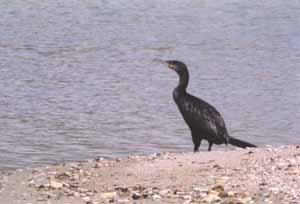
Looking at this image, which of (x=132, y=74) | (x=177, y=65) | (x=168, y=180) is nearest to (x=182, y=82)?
(x=177, y=65)

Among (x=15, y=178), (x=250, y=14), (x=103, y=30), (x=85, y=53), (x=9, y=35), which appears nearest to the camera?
(x=15, y=178)

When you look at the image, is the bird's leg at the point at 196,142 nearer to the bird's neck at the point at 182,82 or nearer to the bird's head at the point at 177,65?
the bird's neck at the point at 182,82

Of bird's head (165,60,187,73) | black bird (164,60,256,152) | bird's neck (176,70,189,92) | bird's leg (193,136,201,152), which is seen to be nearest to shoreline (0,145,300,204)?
black bird (164,60,256,152)

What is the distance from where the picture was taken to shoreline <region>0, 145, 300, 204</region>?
8.91m

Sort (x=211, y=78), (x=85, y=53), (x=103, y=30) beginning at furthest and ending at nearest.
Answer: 1. (x=103, y=30)
2. (x=85, y=53)
3. (x=211, y=78)

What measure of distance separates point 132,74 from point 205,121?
21.9ft

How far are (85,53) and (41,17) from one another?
6540 millimetres

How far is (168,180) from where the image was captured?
9.68 metres

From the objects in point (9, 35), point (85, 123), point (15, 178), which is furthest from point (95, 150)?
point (9, 35)

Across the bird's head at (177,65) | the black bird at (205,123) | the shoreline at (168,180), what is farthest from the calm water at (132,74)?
the shoreline at (168,180)

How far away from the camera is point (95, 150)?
43.0ft

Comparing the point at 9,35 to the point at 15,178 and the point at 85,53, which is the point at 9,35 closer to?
the point at 85,53

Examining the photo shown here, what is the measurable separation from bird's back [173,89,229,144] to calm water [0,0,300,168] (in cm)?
83

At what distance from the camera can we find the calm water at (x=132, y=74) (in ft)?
45.6
